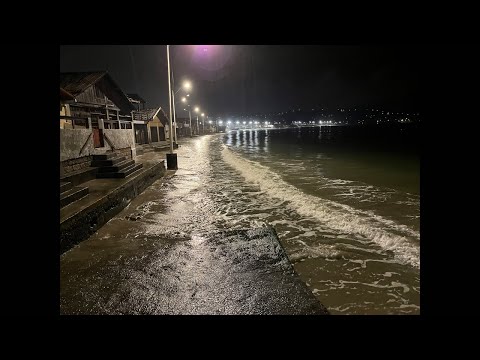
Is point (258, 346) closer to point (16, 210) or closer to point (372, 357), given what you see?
point (372, 357)

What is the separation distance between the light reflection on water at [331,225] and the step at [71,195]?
78.9 inches

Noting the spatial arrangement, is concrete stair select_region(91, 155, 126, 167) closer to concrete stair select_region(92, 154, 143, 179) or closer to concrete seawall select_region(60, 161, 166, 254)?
concrete stair select_region(92, 154, 143, 179)

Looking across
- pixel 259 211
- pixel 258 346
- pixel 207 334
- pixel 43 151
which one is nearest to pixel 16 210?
pixel 43 151

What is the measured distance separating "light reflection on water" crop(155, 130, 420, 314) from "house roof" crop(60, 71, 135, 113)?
555 inches

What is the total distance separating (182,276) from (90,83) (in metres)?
23.6

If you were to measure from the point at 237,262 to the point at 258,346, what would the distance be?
3252mm

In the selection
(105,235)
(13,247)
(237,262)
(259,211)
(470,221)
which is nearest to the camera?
(470,221)

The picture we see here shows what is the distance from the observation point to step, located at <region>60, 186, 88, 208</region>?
6.41 meters

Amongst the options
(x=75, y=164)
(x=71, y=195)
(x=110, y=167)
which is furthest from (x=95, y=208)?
(x=110, y=167)

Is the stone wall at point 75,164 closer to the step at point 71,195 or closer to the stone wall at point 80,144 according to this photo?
the stone wall at point 80,144

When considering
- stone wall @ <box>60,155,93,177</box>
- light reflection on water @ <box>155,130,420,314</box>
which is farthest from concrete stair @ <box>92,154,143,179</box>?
light reflection on water @ <box>155,130,420,314</box>

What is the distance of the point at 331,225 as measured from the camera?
7.48 metres

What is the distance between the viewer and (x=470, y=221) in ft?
5.37

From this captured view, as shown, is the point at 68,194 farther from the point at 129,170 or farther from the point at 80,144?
the point at 129,170
